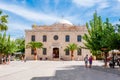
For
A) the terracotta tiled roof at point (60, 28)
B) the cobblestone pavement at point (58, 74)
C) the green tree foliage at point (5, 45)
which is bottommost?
the cobblestone pavement at point (58, 74)

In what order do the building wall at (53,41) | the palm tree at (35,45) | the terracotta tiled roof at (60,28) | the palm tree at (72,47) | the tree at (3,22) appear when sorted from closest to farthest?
1. the tree at (3,22)
2. the palm tree at (72,47)
3. the palm tree at (35,45)
4. the building wall at (53,41)
5. the terracotta tiled roof at (60,28)

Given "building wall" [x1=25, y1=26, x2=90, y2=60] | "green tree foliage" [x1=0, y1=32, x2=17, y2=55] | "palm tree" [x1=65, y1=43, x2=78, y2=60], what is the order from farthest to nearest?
"building wall" [x1=25, y1=26, x2=90, y2=60]
"palm tree" [x1=65, y1=43, x2=78, y2=60]
"green tree foliage" [x1=0, y1=32, x2=17, y2=55]

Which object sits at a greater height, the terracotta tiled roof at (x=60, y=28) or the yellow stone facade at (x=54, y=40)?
the terracotta tiled roof at (x=60, y=28)

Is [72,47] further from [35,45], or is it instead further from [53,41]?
[35,45]

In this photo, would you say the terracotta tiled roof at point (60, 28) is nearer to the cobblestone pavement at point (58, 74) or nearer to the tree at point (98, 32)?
the tree at point (98, 32)

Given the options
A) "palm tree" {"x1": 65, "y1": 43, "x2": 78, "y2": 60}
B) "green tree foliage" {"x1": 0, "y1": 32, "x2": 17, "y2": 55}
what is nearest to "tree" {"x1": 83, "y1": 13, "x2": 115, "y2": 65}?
"green tree foliage" {"x1": 0, "y1": 32, "x2": 17, "y2": 55}

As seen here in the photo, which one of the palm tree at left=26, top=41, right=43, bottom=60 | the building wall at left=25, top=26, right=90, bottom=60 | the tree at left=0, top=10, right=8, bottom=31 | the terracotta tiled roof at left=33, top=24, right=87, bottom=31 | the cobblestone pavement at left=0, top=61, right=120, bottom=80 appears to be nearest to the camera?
the cobblestone pavement at left=0, top=61, right=120, bottom=80

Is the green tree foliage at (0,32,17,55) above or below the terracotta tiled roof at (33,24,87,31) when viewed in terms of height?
below

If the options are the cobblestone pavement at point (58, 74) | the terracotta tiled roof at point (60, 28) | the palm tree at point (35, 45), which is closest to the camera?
the cobblestone pavement at point (58, 74)

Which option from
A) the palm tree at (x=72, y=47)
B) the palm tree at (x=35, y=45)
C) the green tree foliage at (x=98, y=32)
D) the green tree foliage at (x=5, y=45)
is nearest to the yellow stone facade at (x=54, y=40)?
the palm tree at (x=72, y=47)

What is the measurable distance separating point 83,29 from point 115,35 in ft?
131

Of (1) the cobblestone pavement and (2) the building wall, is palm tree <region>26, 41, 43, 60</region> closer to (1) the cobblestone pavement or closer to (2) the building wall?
(2) the building wall

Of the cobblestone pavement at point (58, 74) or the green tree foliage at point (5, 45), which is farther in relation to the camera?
the green tree foliage at point (5, 45)

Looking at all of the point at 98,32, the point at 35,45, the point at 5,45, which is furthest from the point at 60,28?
the point at 98,32
